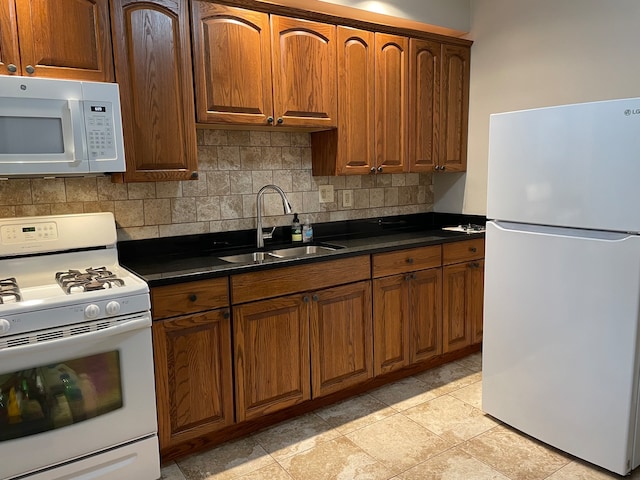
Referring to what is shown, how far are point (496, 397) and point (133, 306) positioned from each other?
188 centimetres

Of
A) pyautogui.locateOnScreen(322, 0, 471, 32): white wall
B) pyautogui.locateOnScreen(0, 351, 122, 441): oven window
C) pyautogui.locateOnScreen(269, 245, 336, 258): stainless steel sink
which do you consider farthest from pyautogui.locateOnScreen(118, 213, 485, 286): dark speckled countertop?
pyautogui.locateOnScreen(322, 0, 471, 32): white wall

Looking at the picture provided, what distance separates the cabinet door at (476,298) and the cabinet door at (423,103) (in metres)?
0.77

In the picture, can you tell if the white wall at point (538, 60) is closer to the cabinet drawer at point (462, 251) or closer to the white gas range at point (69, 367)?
the cabinet drawer at point (462, 251)

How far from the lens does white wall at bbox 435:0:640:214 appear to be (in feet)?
8.70

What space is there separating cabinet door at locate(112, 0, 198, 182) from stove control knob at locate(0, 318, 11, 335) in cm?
82

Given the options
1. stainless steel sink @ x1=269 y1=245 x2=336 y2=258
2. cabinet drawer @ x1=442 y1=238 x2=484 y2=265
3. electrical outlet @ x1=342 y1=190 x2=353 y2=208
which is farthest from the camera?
electrical outlet @ x1=342 y1=190 x2=353 y2=208

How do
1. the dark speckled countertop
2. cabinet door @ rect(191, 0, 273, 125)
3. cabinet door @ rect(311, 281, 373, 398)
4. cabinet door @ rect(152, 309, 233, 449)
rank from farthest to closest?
cabinet door @ rect(311, 281, 373, 398), cabinet door @ rect(191, 0, 273, 125), the dark speckled countertop, cabinet door @ rect(152, 309, 233, 449)

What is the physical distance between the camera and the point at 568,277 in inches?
82.6

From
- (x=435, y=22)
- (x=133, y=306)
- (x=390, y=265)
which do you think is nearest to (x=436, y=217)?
(x=390, y=265)

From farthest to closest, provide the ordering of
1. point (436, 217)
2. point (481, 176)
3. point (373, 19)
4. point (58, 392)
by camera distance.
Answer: point (436, 217)
point (481, 176)
point (373, 19)
point (58, 392)

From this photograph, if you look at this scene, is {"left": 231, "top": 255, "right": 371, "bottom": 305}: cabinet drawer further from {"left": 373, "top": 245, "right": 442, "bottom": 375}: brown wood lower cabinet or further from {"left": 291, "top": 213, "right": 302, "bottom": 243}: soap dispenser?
{"left": 291, "top": 213, "right": 302, "bottom": 243}: soap dispenser

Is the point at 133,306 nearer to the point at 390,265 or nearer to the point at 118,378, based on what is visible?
the point at 118,378

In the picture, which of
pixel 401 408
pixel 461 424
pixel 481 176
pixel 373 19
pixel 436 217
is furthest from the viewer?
pixel 436 217

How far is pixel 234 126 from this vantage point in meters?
2.53
